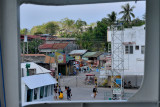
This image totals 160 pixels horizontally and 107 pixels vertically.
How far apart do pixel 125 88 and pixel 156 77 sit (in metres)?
4.69

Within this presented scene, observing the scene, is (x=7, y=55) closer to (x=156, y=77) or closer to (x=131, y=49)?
(x=156, y=77)

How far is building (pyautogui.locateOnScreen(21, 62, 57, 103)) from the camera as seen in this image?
115 inches

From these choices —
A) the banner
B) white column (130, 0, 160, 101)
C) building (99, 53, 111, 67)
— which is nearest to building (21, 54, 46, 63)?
the banner

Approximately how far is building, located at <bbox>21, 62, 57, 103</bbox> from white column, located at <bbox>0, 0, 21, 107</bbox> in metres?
0.31

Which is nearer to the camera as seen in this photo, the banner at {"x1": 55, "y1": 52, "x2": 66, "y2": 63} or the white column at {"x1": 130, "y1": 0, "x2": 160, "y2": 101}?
the white column at {"x1": 130, "y1": 0, "x2": 160, "y2": 101}

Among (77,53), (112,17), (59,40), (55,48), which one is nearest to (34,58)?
(55,48)

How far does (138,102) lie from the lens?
1.19m

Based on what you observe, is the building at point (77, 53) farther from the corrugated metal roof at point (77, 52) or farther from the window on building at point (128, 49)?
the window on building at point (128, 49)

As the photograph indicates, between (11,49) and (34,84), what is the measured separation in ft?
7.83

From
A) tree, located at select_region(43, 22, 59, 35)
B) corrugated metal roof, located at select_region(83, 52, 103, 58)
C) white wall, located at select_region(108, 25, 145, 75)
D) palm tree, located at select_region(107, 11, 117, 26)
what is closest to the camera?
corrugated metal roof, located at select_region(83, 52, 103, 58)

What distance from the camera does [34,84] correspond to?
337 centimetres

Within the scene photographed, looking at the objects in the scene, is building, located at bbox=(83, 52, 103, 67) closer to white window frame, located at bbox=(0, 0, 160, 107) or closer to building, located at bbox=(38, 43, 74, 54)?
building, located at bbox=(38, 43, 74, 54)

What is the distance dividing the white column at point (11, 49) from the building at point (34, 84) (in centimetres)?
31

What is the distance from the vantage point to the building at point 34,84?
293cm
